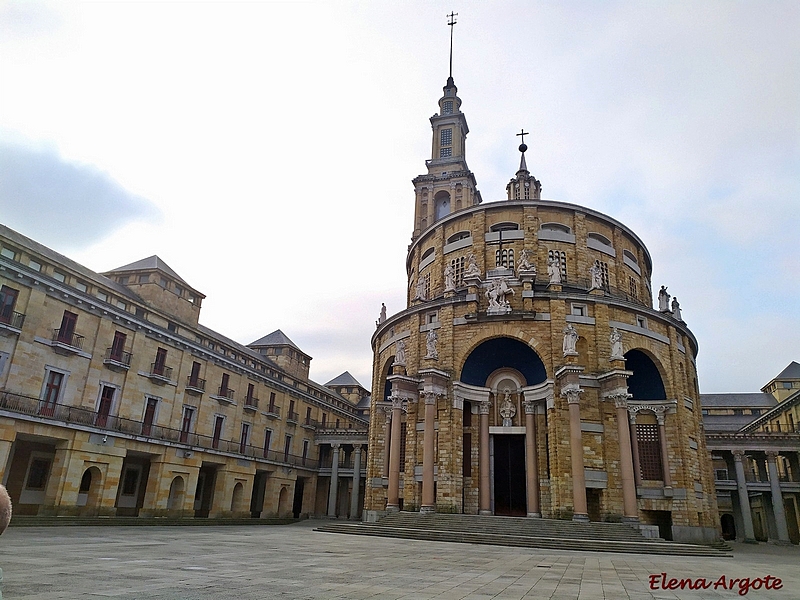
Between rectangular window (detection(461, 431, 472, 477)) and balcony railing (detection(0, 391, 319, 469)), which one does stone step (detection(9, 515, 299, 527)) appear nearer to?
balcony railing (detection(0, 391, 319, 469))

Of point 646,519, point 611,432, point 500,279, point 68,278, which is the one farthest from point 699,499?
point 68,278

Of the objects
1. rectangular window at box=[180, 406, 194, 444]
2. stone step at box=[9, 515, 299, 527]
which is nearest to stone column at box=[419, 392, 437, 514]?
stone step at box=[9, 515, 299, 527]

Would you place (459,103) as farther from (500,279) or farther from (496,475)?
(496,475)

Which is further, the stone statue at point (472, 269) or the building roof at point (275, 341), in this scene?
the building roof at point (275, 341)

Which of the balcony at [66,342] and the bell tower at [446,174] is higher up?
the bell tower at [446,174]

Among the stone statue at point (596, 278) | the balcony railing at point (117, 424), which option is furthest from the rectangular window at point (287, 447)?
the stone statue at point (596, 278)

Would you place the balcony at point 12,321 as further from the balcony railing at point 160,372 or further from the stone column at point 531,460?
the stone column at point 531,460

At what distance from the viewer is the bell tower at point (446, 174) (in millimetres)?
58531

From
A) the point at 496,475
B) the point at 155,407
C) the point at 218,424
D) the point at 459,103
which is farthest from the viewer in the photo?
the point at 459,103

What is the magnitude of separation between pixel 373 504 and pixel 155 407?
1548 centimetres

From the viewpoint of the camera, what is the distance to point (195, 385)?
38781 millimetres

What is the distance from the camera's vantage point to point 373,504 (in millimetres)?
35281

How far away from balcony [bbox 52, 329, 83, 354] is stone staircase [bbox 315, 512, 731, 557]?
55.0 ft

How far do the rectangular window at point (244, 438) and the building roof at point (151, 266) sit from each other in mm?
12439
